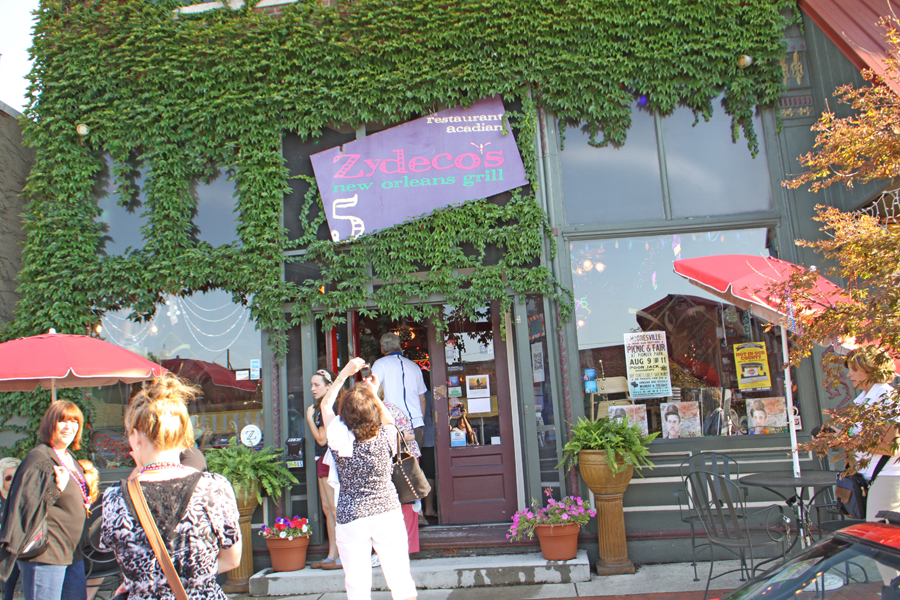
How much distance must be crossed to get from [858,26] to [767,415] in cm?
378

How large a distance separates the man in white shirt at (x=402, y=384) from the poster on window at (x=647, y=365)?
87.6 inches

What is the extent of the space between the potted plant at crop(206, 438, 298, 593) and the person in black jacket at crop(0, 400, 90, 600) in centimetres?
205

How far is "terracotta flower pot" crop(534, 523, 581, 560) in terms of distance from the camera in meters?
5.62

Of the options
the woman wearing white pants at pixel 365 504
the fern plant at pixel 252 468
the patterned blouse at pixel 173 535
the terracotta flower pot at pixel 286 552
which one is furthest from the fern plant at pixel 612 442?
the patterned blouse at pixel 173 535

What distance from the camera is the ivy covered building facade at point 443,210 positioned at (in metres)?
6.42

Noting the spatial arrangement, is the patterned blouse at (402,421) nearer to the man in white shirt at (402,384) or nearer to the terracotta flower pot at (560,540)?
the man in white shirt at (402,384)

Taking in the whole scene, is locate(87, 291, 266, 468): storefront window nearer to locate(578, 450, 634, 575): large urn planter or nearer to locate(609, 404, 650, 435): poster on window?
locate(578, 450, 634, 575): large urn planter

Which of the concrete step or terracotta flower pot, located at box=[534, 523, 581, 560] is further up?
terracotta flower pot, located at box=[534, 523, 581, 560]

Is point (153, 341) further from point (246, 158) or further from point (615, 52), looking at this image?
point (615, 52)

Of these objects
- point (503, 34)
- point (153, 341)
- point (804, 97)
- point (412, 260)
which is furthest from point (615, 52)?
point (153, 341)

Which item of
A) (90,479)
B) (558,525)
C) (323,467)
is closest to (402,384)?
(323,467)

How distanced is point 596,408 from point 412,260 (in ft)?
8.14

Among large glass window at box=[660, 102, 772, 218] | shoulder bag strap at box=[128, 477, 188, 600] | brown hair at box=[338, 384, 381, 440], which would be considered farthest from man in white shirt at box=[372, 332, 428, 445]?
shoulder bag strap at box=[128, 477, 188, 600]

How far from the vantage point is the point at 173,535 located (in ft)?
7.22
